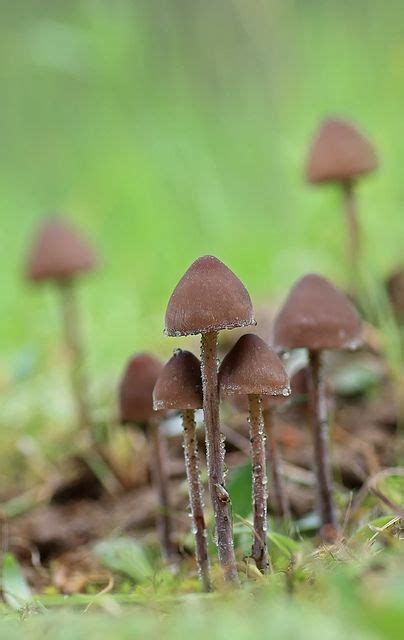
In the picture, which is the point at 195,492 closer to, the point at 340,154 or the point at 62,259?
the point at 340,154

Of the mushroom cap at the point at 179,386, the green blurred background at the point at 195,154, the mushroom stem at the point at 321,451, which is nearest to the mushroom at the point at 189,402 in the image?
the mushroom cap at the point at 179,386

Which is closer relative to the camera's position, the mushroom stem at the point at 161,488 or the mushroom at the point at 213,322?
the mushroom at the point at 213,322

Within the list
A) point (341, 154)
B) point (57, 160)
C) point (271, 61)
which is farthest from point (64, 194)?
point (341, 154)

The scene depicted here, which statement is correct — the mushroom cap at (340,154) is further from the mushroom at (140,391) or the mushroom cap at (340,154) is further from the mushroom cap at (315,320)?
the mushroom at (140,391)

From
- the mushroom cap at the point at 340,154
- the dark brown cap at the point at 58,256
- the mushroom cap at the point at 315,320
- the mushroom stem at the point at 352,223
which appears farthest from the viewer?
the dark brown cap at the point at 58,256

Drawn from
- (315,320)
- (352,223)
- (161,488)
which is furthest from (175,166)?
(315,320)

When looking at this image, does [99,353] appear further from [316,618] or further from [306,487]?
[316,618]
